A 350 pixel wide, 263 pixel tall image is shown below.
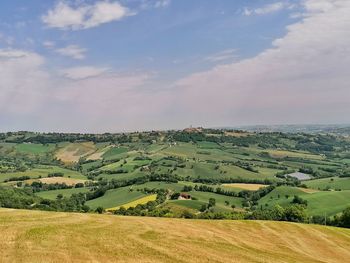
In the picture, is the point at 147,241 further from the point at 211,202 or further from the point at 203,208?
the point at 211,202

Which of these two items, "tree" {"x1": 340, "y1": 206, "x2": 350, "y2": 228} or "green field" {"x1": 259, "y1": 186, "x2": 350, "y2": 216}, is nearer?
"tree" {"x1": 340, "y1": 206, "x2": 350, "y2": 228}

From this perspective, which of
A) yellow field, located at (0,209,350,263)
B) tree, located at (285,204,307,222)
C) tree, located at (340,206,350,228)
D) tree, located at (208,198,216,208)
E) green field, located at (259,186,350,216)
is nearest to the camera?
yellow field, located at (0,209,350,263)

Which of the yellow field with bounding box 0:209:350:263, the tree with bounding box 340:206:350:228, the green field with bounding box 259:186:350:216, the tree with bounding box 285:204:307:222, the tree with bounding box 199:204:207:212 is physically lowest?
the tree with bounding box 199:204:207:212

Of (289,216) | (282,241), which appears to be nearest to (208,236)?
(282,241)

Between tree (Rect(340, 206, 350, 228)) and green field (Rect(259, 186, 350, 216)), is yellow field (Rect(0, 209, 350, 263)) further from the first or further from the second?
green field (Rect(259, 186, 350, 216))

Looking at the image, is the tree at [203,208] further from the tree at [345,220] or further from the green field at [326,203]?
the tree at [345,220]

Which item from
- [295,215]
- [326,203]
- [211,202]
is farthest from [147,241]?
[326,203]

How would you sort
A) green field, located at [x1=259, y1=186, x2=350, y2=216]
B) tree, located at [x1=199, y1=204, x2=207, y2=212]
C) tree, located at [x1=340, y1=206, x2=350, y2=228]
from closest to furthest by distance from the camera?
tree, located at [x1=340, y1=206, x2=350, y2=228], green field, located at [x1=259, y1=186, x2=350, y2=216], tree, located at [x1=199, y1=204, x2=207, y2=212]

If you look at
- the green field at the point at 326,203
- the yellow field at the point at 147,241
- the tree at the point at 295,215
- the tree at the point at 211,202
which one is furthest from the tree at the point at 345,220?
the tree at the point at 211,202

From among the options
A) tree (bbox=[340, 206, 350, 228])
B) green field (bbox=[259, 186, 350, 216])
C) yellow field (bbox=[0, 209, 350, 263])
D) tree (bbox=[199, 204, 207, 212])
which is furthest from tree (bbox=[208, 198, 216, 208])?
yellow field (bbox=[0, 209, 350, 263])
